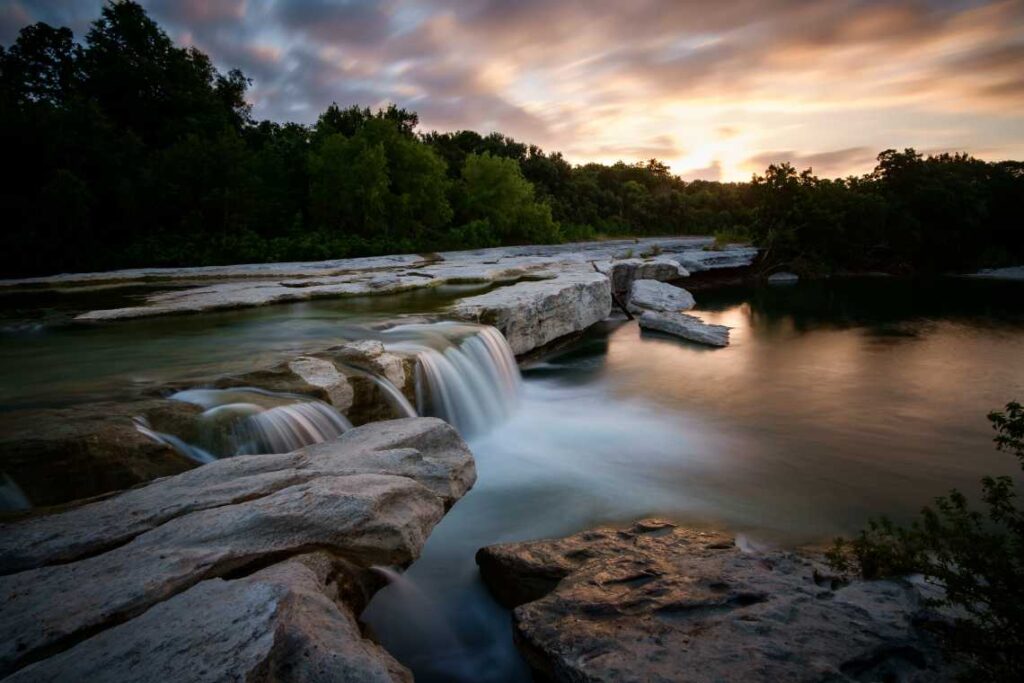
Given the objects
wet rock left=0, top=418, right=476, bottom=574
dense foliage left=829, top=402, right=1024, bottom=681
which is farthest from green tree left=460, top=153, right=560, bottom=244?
dense foliage left=829, top=402, right=1024, bottom=681

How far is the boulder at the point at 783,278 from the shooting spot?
26.5 meters

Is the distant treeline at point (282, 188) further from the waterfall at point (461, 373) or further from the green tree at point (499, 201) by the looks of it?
the waterfall at point (461, 373)

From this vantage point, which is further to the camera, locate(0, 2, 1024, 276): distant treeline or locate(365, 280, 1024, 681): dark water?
locate(0, 2, 1024, 276): distant treeline

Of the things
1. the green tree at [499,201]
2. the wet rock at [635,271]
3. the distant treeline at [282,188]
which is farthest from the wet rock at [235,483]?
the green tree at [499,201]

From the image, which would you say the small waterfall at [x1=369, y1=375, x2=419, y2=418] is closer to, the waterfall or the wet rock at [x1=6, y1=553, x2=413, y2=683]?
the waterfall

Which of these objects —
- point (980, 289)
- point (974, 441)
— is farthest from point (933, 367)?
point (980, 289)

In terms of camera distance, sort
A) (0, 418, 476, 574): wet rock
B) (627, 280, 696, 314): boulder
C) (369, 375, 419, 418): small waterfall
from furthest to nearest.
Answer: (627, 280, 696, 314): boulder → (369, 375, 419, 418): small waterfall → (0, 418, 476, 574): wet rock

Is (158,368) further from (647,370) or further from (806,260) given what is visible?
(806,260)

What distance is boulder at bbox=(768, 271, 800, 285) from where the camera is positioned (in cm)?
2653

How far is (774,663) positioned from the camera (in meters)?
2.28

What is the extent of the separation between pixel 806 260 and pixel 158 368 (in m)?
30.7

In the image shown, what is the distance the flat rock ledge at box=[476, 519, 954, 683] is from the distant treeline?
1790 centimetres

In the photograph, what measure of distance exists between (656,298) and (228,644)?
15688mm

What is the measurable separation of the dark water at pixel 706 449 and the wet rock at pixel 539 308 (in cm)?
68
